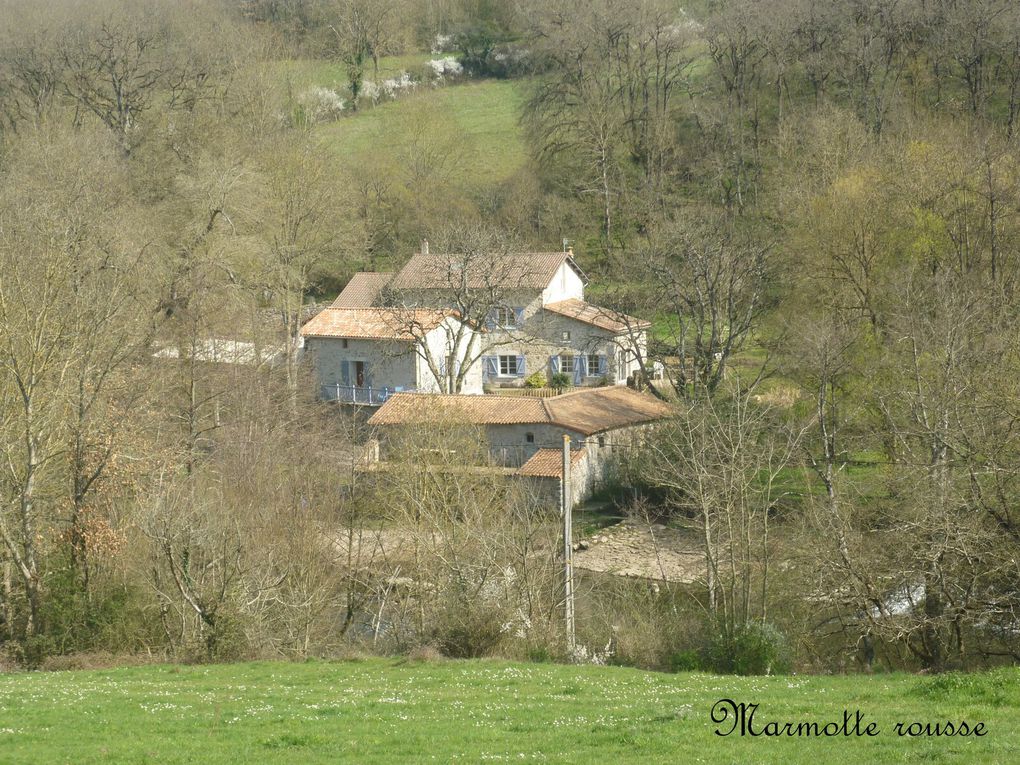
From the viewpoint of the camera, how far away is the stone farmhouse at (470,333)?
38.0 meters

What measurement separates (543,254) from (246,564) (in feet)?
88.8

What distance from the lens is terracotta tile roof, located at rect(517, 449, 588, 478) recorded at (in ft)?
94.9

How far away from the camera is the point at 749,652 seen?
52.9 feet

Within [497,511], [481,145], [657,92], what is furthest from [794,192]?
[481,145]

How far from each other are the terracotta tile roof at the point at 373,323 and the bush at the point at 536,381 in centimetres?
477

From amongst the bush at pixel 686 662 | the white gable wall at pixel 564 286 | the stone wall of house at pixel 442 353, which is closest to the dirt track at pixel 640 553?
the bush at pixel 686 662

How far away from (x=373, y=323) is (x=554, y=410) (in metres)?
10.8

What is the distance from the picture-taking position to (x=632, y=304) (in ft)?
130

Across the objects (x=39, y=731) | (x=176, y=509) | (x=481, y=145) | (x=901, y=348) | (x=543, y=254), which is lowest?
(x=39, y=731)

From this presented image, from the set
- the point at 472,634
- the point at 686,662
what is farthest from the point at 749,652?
the point at 472,634

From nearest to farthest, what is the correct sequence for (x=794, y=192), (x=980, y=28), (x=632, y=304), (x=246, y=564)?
(x=246, y=564), (x=794, y=192), (x=632, y=304), (x=980, y=28)

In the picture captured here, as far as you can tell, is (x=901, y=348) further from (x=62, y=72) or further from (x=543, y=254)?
(x=62, y=72)

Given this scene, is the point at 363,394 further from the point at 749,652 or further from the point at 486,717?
the point at 486,717

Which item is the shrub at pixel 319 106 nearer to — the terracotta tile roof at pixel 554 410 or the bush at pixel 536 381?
the bush at pixel 536 381
